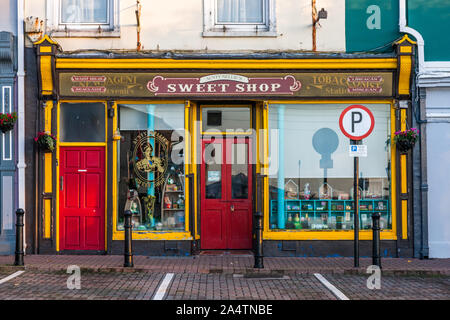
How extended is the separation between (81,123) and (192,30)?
3.15 metres

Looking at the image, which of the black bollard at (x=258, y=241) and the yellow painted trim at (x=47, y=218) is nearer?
the black bollard at (x=258, y=241)

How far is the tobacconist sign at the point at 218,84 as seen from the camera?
1198 cm

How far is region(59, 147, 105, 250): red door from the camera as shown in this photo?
1209 cm

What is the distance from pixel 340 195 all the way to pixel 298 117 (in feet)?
6.37

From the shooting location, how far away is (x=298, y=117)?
40.1 ft

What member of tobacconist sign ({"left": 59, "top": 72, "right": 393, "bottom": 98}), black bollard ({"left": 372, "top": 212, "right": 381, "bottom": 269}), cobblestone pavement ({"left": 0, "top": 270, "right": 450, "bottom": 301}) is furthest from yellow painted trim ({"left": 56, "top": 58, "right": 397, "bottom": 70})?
cobblestone pavement ({"left": 0, "top": 270, "right": 450, "bottom": 301})

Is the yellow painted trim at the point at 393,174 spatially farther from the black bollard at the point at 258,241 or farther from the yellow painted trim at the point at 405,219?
the black bollard at the point at 258,241

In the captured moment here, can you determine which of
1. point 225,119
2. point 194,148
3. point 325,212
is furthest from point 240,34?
point 325,212

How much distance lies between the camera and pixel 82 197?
1214 centimetres

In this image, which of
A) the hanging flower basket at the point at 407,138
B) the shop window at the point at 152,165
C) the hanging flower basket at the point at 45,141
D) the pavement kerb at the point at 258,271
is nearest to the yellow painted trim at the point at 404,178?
the hanging flower basket at the point at 407,138

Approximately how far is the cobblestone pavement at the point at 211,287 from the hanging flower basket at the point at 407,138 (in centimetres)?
286

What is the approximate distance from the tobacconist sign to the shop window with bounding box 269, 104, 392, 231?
443 millimetres
